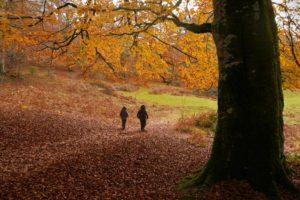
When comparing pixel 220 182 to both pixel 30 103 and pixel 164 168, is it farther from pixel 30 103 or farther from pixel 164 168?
pixel 30 103

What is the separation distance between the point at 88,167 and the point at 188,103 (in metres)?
29.3

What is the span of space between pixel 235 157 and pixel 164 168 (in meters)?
2.87

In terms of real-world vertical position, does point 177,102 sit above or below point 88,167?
below

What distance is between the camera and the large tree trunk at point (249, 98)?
691 centimetres

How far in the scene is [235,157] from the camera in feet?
23.2

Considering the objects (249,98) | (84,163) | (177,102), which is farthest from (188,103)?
(249,98)

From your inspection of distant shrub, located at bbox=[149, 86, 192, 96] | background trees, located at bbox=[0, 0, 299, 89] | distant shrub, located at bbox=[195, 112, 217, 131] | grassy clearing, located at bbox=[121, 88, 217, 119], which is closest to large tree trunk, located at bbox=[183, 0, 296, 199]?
background trees, located at bbox=[0, 0, 299, 89]

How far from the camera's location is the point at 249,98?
6961 millimetres

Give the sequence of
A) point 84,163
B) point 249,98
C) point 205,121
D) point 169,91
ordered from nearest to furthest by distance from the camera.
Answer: point 249,98 < point 84,163 < point 205,121 < point 169,91

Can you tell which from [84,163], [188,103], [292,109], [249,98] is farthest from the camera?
[188,103]

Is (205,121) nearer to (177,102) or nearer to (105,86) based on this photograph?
(177,102)

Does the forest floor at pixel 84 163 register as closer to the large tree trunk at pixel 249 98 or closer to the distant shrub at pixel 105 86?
the large tree trunk at pixel 249 98

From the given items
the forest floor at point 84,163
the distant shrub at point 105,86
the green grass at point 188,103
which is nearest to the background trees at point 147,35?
the forest floor at point 84,163

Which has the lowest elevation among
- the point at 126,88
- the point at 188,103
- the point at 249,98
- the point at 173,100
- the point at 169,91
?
the point at 188,103
